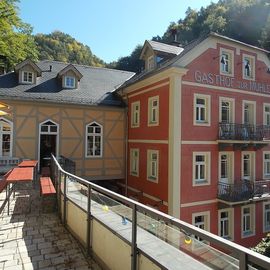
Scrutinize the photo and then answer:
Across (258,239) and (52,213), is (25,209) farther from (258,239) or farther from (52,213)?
(258,239)

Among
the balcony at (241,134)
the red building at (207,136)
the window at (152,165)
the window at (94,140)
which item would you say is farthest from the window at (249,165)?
the window at (94,140)

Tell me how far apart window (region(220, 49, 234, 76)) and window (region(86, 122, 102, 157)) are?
7909 mm

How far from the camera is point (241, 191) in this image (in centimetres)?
1477

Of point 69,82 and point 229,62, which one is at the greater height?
point 229,62

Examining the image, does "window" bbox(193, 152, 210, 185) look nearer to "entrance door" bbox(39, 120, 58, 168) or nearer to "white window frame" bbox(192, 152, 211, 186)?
"white window frame" bbox(192, 152, 211, 186)

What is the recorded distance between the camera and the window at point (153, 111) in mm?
15077

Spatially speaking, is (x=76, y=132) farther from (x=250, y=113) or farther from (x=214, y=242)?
(x=214, y=242)

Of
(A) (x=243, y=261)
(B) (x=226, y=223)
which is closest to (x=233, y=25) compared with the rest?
(B) (x=226, y=223)

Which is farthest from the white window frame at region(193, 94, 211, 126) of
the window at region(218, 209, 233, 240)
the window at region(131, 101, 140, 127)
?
the window at region(218, 209, 233, 240)

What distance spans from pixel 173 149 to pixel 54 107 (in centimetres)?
735

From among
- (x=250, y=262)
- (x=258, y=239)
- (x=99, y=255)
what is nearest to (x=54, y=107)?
(x=99, y=255)

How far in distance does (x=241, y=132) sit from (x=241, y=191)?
310 cm

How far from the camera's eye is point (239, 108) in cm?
1569

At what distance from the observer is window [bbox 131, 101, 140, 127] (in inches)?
677
